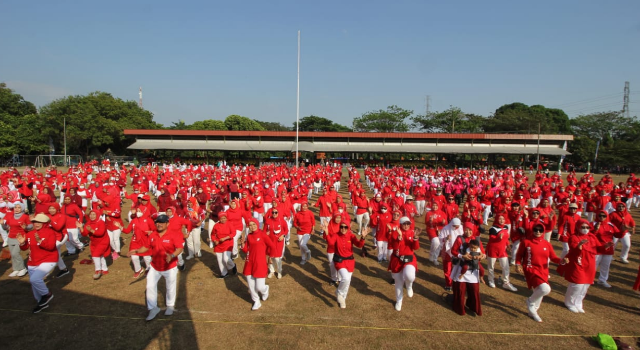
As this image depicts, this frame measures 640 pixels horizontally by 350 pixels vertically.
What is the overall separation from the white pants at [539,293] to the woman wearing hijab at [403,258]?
2.21 metres

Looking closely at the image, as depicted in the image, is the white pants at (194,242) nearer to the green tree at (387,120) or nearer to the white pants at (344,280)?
the white pants at (344,280)

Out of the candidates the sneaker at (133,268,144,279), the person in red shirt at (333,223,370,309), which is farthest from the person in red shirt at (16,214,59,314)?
the person in red shirt at (333,223,370,309)

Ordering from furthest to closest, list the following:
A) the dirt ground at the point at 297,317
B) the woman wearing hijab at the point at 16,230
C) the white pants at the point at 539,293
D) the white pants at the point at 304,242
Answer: the white pants at the point at 304,242 < the woman wearing hijab at the point at 16,230 < the white pants at the point at 539,293 < the dirt ground at the point at 297,317

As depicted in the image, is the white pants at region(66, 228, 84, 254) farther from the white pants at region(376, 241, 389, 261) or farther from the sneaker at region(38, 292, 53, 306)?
the white pants at region(376, 241, 389, 261)

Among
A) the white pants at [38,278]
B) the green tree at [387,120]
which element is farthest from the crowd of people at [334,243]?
the green tree at [387,120]

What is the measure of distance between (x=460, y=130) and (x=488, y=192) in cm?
6247

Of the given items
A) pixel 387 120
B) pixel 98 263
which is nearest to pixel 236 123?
pixel 387 120

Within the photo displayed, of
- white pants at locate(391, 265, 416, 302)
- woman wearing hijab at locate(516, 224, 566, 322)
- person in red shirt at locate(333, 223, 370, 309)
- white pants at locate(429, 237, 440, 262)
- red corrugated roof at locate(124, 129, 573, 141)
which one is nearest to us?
woman wearing hijab at locate(516, 224, 566, 322)

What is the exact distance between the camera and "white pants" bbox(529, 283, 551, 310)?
575cm

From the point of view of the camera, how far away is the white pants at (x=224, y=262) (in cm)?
767

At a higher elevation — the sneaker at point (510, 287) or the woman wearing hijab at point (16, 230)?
the woman wearing hijab at point (16, 230)

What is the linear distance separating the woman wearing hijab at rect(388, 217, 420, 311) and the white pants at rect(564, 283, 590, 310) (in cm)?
314

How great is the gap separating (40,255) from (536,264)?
9.70m

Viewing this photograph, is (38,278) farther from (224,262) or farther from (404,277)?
(404,277)
